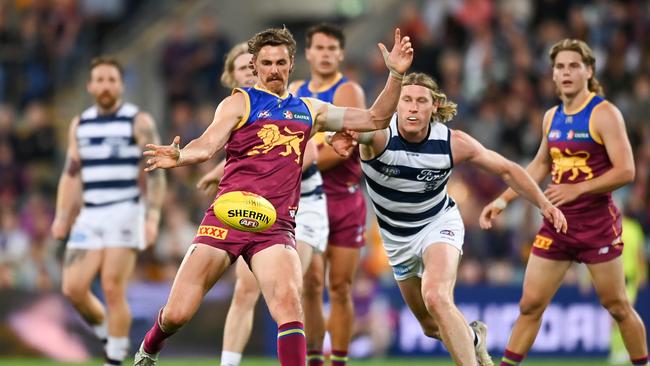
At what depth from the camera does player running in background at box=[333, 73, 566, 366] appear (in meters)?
9.51

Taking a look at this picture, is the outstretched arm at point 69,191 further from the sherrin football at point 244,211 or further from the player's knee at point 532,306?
the player's knee at point 532,306

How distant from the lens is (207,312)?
16328mm

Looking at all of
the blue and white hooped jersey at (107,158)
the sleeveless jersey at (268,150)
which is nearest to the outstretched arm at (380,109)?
the sleeveless jersey at (268,150)

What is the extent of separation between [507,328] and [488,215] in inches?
256

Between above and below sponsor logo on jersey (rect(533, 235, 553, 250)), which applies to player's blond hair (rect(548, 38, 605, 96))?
above

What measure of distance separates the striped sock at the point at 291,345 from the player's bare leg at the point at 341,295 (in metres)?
2.53

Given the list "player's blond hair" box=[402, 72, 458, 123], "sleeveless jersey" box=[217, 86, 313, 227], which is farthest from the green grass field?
"sleeveless jersey" box=[217, 86, 313, 227]

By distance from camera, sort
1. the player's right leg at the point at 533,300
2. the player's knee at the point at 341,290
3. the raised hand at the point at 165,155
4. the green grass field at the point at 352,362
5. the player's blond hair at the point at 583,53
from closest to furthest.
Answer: the raised hand at the point at 165,155 < the player's right leg at the point at 533,300 < the player's blond hair at the point at 583,53 < the player's knee at the point at 341,290 < the green grass field at the point at 352,362

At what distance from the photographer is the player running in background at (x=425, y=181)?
31.2 feet

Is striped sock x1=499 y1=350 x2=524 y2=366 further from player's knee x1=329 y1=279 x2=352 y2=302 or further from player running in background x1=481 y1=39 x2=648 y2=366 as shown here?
player's knee x1=329 y1=279 x2=352 y2=302

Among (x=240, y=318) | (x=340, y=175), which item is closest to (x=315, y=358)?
(x=240, y=318)

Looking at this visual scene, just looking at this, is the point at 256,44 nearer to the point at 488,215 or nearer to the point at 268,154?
the point at 268,154

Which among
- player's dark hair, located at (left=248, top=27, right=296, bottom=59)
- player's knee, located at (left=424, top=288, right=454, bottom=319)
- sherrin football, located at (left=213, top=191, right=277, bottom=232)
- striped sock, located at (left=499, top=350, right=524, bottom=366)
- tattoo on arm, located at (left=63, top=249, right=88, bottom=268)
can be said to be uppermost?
player's dark hair, located at (left=248, top=27, right=296, bottom=59)

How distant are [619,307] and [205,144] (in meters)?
3.94
